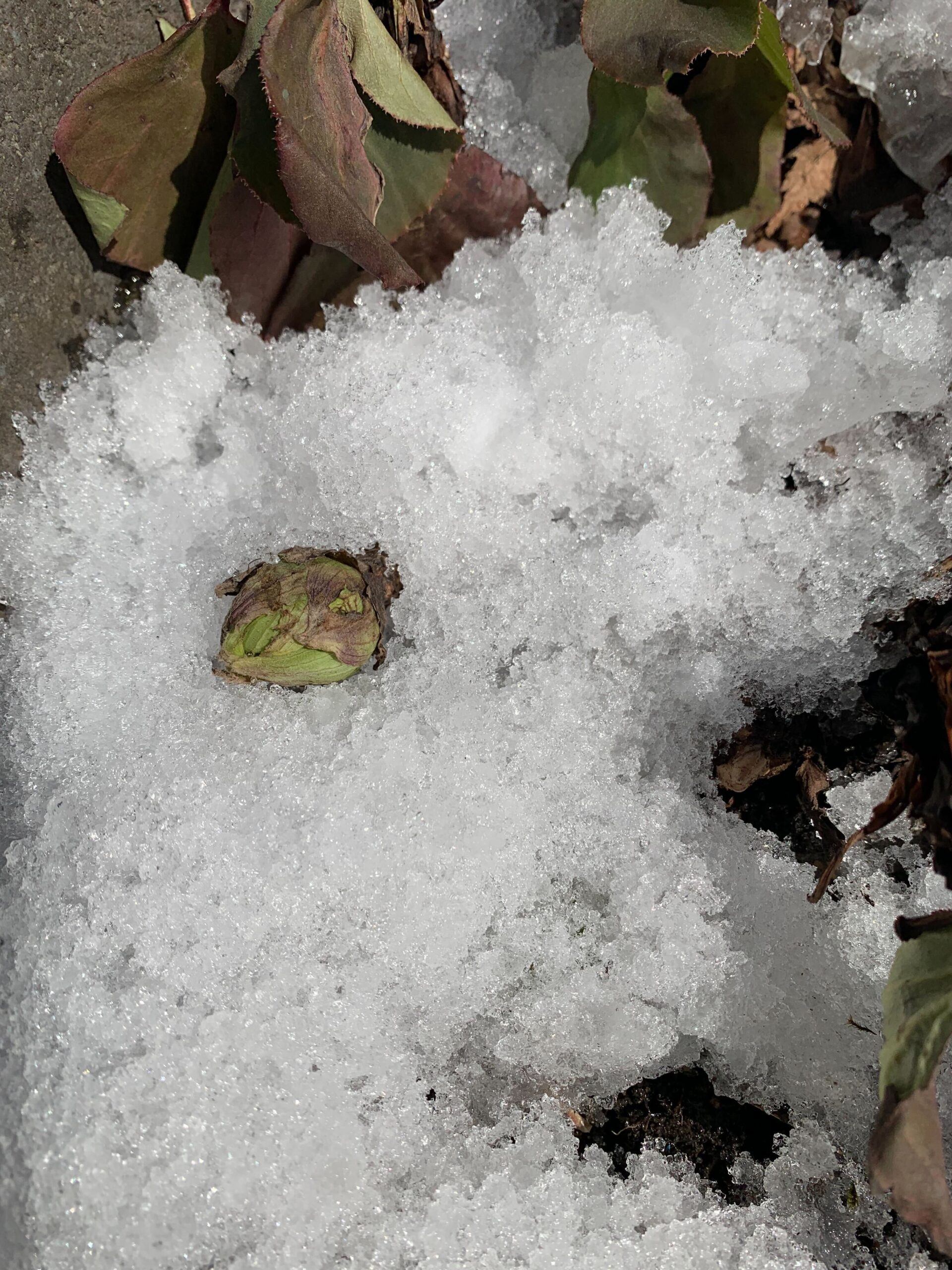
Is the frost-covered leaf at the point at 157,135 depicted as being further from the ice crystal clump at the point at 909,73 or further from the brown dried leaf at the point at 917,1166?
the brown dried leaf at the point at 917,1166

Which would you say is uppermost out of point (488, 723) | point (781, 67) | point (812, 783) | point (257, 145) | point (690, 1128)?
point (781, 67)

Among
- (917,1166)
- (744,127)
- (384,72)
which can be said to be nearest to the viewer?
(917,1166)

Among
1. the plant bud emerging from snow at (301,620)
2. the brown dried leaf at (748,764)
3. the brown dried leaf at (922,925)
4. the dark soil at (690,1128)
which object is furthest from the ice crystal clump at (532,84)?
the dark soil at (690,1128)

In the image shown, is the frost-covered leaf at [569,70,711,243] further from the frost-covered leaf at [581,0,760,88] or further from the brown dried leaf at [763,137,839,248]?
the brown dried leaf at [763,137,839,248]

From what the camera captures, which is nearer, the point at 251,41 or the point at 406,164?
the point at 251,41

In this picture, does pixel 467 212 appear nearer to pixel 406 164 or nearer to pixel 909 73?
pixel 406 164

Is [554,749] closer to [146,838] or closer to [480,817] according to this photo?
[480,817]

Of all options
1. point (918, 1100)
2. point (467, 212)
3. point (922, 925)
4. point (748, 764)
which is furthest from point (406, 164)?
point (918, 1100)

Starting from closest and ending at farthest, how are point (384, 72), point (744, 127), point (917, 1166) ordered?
point (917, 1166)
point (384, 72)
point (744, 127)
